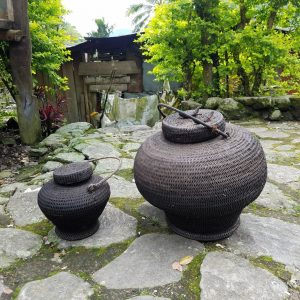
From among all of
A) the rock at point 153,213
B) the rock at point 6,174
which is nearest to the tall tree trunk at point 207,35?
the rock at point 6,174

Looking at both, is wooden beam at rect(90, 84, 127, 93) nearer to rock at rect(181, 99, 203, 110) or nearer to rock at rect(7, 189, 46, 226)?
rock at rect(181, 99, 203, 110)

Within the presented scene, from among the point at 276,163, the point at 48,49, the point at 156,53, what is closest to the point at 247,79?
the point at 156,53

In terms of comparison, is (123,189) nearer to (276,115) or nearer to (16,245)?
(16,245)

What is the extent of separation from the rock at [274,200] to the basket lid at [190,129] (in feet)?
3.97

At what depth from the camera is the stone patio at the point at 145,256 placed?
211 cm

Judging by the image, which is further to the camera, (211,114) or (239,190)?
(211,114)


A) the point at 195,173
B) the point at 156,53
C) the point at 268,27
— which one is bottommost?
the point at 195,173

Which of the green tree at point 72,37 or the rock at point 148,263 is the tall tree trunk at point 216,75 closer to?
the green tree at point 72,37

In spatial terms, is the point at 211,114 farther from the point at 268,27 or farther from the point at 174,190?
the point at 268,27

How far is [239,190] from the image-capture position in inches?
91.2

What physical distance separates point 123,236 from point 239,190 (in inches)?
43.9

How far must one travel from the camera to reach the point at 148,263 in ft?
7.82

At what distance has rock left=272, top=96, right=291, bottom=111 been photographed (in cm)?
728

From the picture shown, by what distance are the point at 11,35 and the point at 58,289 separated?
4465 millimetres
